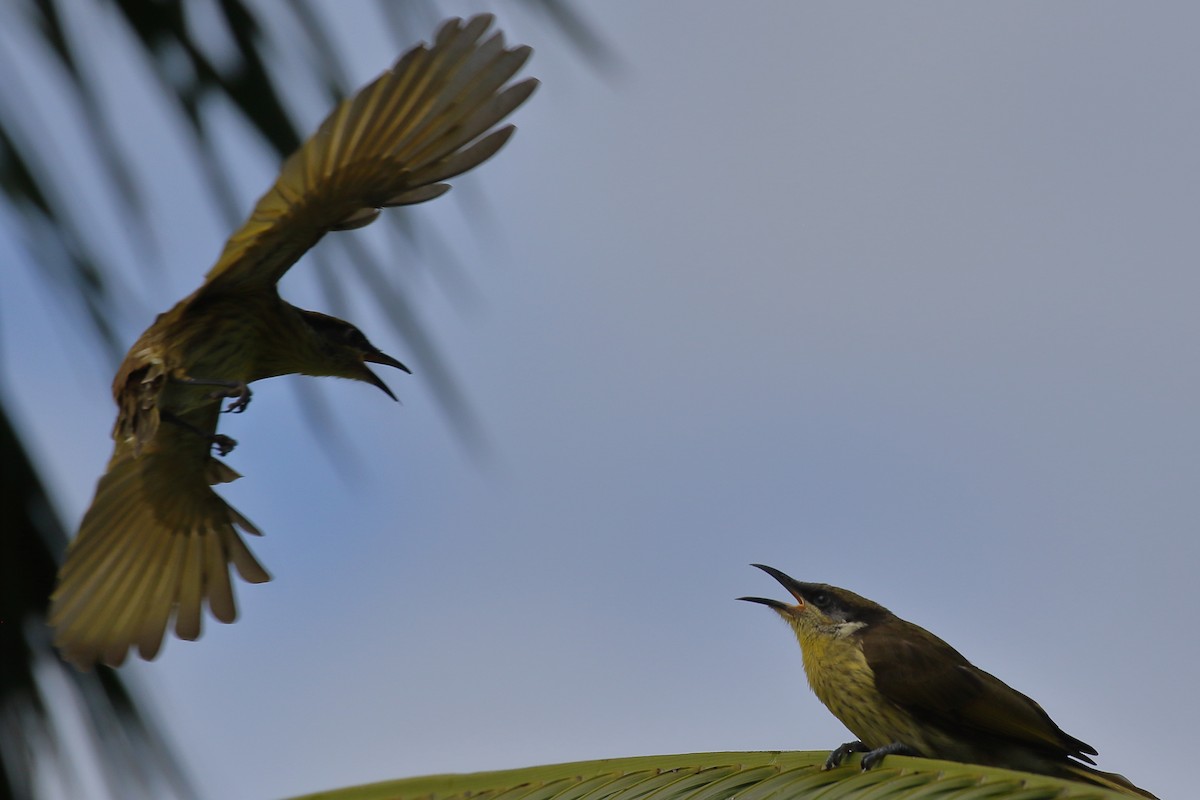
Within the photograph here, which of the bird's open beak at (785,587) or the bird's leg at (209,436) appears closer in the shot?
the bird's leg at (209,436)

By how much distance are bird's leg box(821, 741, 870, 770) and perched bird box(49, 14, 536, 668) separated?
1.68 m

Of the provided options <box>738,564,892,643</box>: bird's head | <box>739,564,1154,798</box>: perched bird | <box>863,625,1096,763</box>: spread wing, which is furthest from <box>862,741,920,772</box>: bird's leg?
<box>738,564,892,643</box>: bird's head

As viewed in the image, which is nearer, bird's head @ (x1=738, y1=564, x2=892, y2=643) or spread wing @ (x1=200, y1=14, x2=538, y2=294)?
spread wing @ (x1=200, y1=14, x2=538, y2=294)

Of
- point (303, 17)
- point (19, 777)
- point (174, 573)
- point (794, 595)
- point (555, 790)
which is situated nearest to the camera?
point (555, 790)

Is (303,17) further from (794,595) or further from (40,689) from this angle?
(794,595)

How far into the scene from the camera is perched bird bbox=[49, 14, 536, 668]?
3072mm

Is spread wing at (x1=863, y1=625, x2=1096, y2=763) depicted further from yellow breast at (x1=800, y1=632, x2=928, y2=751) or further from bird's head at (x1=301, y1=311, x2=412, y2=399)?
bird's head at (x1=301, y1=311, x2=412, y2=399)

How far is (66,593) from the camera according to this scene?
3.91m

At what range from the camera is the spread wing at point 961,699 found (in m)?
4.28

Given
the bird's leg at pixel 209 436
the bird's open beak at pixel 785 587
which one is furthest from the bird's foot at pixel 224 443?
the bird's open beak at pixel 785 587

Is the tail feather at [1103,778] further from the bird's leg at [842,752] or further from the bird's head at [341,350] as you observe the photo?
the bird's head at [341,350]

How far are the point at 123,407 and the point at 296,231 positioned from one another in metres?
0.77

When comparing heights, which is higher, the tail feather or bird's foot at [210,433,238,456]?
bird's foot at [210,433,238,456]

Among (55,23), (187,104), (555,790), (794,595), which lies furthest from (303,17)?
(794,595)
